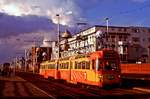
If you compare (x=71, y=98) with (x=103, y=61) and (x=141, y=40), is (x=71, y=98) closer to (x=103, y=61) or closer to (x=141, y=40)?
(x=103, y=61)

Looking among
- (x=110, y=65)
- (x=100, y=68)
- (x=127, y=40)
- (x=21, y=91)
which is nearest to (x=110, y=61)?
(x=110, y=65)

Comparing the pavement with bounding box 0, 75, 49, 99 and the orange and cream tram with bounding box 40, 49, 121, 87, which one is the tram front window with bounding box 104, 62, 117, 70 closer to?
the orange and cream tram with bounding box 40, 49, 121, 87

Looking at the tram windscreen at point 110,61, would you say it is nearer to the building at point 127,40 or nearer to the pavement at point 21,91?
the pavement at point 21,91

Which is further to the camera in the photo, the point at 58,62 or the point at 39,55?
the point at 39,55

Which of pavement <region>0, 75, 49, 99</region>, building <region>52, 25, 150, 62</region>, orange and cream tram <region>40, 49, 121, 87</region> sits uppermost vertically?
building <region>52, 25, 150, 62</region>

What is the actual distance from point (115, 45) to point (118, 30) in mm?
7694

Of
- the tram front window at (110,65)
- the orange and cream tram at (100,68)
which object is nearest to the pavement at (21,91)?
the orange and cream tram at (100,68)

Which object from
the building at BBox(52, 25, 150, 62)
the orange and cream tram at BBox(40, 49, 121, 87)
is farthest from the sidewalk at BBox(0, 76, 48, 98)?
the building at BBox(52, 25, 150, 62)

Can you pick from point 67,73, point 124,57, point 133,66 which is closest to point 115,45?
point 124,57

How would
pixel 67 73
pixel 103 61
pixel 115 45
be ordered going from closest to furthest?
pixel 103 61 → pixel 67 73 → pixel 115 45

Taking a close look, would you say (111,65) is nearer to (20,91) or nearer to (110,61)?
(110,61)

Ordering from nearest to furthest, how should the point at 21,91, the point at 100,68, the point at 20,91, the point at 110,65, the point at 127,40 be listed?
the point at 100,68 < the point at 110,65 < the point at 20,91 < the point at 21,91 < the point at 127,40

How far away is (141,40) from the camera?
130m

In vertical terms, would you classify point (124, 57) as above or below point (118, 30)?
below
